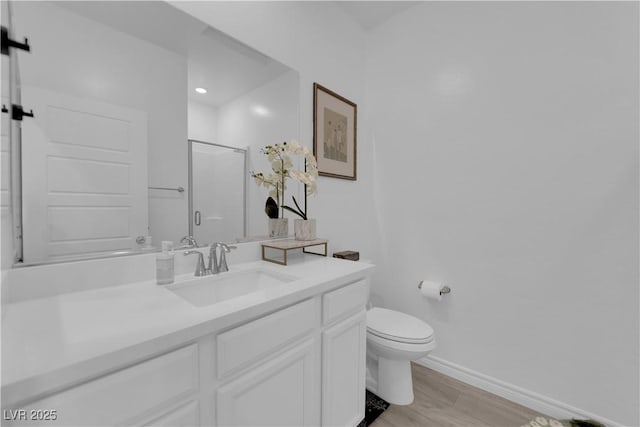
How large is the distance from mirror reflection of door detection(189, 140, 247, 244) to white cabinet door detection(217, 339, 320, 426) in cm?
67

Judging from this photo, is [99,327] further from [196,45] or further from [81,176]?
[196,45]

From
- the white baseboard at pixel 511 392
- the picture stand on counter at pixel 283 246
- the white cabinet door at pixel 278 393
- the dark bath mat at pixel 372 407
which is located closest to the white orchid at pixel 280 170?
the picture stand on counter at pixel 283 246

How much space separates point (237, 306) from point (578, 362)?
1.84m

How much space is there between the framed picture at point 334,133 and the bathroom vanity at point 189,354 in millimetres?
906

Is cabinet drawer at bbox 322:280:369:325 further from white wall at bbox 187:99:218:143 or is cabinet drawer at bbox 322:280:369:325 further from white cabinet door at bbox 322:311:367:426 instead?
white wall at bbox 187:99:218:143

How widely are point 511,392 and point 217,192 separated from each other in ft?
6.79

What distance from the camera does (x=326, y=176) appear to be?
1.90 metres

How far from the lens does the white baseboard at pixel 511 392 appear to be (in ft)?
4.76

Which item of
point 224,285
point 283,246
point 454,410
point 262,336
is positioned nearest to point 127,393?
point 262,336

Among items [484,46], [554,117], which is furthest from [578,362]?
[484,46]

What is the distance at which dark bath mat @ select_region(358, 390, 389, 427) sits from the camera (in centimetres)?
147

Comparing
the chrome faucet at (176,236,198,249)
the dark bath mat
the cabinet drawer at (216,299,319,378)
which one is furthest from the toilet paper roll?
the chrome faucet at (176,236,198,249)

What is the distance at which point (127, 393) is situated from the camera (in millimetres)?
570

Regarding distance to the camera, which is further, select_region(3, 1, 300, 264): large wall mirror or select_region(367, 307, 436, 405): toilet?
select_region(367, 307, 436, 405): toilet
